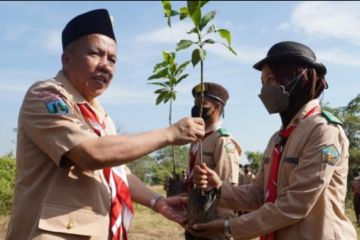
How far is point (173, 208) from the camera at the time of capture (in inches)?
129

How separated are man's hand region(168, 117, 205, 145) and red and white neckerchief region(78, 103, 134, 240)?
0.39 m

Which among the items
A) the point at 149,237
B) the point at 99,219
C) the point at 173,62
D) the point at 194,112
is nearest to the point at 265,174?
the point at 99,219

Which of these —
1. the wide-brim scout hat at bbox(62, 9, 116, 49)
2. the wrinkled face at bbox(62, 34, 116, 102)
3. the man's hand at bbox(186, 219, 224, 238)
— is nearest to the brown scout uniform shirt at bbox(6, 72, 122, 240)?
the wrinkled face at bbox(62, 34, 116, 102)

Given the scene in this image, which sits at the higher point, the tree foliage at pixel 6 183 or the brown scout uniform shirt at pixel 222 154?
the brown scout uniform shirt at pixel 222 154

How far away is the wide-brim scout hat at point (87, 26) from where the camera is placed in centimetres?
266

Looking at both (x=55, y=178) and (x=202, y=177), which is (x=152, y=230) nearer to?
(x=202, y=177)

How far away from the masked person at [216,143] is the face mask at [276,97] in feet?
5.63

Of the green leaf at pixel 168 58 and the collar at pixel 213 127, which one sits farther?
the collar at pixel 213 127

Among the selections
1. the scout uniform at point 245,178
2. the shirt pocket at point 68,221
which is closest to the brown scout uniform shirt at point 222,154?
the shirt pocket at point 68,221

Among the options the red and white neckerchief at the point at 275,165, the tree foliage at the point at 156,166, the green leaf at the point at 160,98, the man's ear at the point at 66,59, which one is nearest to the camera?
the man's ear at the point at 66,59

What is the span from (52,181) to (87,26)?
2.91 feet

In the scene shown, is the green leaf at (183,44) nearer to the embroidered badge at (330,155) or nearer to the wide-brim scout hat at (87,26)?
the wide-brim scout hat at (87,26)

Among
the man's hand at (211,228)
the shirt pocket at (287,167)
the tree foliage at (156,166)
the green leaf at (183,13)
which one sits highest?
the green leaf at (183,13)

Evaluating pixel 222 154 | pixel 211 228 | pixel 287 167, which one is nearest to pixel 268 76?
pixel 287 167
